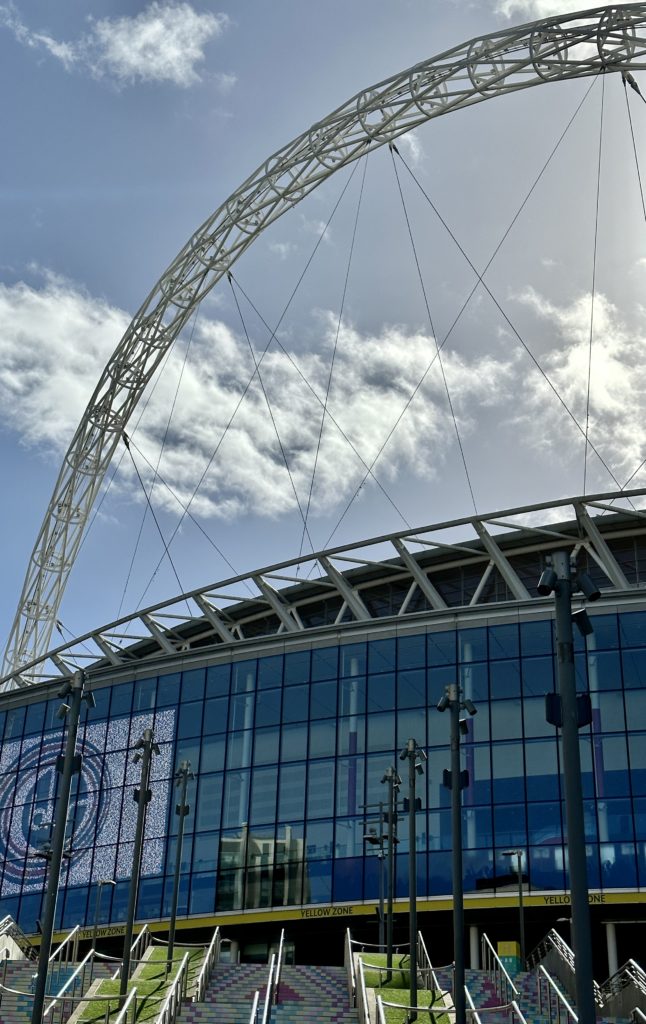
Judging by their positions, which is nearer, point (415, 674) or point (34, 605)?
point (415, 674)

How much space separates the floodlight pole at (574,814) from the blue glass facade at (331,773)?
2950cm

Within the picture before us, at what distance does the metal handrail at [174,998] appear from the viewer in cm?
2664

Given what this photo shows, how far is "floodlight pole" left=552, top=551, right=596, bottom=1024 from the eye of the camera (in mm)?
15766

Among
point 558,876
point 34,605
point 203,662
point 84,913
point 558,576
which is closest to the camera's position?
point 558,576

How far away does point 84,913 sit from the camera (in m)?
52.8

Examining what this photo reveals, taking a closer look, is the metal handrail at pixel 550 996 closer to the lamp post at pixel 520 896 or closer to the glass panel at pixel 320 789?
the lamp post at pixel 520 896

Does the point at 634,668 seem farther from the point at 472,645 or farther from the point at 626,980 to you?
the point at 626,980

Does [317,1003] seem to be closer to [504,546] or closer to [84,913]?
[84,913]

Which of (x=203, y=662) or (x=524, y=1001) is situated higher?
(x=203, y=662)

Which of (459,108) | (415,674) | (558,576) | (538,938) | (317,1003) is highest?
(459,108)

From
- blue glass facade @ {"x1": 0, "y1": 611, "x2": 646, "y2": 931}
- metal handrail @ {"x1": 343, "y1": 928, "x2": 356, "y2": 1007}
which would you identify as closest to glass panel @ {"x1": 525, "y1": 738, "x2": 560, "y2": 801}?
blue glass facade @ {"x1": 0, "y1": 611, "x2": 646, "y2": 931}

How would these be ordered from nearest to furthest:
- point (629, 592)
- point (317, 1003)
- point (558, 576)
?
point (558, 576), point (317, 1003), point (629, 592)

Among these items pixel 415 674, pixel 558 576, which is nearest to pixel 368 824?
pixel 415 674

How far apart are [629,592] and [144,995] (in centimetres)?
2608
